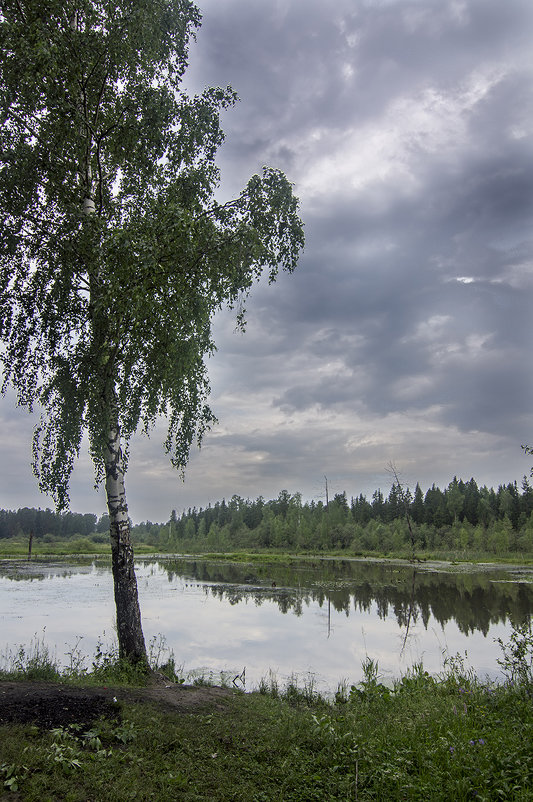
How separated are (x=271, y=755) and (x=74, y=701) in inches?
104

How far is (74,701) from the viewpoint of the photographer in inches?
238

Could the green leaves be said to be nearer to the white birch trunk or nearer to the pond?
the white birch trunk

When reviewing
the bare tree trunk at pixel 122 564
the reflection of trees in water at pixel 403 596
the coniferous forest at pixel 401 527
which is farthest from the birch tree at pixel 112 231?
the coniferous forest at pixel 401 527

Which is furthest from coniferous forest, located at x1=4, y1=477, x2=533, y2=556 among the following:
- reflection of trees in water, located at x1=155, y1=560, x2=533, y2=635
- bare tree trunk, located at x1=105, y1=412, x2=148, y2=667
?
bare tree trunk, located at x1=105, y1=412, x2=148, y2=667

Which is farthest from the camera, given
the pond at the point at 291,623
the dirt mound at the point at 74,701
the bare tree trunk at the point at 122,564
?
the pond at the point at 291,623

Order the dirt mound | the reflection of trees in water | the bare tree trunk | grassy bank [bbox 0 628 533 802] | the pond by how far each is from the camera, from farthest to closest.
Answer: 1. the reflection of trees in water
2. the pond
3. the bare tree trunk
4. the dirt mound
5. grassy bank [bbox 0 628 533 802]

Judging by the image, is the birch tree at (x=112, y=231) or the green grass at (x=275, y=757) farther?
the birch tree at (x=112, y=231)

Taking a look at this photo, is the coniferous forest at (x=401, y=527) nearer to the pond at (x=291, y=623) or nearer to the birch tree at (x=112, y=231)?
the pond at (x=291, y=623)

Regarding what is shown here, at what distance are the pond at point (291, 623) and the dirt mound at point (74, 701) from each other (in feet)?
A: 10.5

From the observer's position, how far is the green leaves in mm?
7668

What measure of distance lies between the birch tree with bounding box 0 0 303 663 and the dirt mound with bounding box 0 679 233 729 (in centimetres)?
188

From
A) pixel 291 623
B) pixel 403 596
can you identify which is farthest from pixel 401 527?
pixel 291 623

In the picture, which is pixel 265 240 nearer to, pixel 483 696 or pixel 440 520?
pixel 483 696

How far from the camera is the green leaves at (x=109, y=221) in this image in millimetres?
7668
